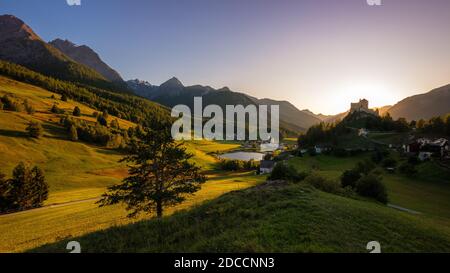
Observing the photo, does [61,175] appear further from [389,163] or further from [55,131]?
[389,163]

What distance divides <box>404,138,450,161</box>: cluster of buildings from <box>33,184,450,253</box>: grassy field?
87.3m

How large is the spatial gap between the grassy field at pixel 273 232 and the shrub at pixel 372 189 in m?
24.4

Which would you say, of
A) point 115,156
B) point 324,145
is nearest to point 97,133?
point 115,156

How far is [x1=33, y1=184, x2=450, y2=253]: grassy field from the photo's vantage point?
429 inches

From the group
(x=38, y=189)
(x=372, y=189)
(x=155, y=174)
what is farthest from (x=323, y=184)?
(x=38, y=189)

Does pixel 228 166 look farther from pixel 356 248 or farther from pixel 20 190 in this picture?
pixel 356 248

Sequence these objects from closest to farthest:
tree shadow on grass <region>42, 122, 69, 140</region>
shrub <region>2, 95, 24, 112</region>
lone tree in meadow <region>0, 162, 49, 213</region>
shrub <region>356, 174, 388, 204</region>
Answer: shrub <region>356, 174, 388, 204</region>
lone tree in meadow <region>0, 162, 49, 213</region>
tree shadow on grass <region>42, 122, 69, 140</region>
shrub <region>2, 95, 24, 112</region>

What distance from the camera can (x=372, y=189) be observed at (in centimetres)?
3791

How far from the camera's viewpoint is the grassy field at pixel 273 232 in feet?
35.8

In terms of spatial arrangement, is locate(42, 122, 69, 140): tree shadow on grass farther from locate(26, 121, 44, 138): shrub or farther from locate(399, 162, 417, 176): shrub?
locate(399, 162, 417, 176): shrub

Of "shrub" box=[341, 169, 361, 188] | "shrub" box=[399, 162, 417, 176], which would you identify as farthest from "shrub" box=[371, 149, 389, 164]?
"shrub" box=[341, 169, 361, 188]

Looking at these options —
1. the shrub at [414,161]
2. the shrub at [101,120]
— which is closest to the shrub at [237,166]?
the shrub at [414,161]

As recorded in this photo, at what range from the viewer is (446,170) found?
6681 centimetres

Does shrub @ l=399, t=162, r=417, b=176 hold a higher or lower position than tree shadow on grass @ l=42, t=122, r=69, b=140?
lower
